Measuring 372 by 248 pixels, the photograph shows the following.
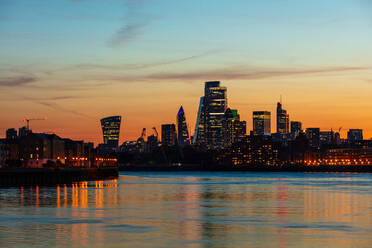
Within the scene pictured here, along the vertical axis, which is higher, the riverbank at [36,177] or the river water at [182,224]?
the riverbank at [36,177]

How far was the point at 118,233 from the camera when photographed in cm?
4503

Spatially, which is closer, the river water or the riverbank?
the river water

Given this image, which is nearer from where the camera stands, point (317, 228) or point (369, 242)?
point (369, 242)

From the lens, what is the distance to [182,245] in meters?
39.3

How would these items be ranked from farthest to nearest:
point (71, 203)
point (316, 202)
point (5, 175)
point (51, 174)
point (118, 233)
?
point (51, 174)
point (5, 175)
point (316, 202)
point (71, 203)
point (118, 233)

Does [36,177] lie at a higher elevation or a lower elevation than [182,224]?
higher

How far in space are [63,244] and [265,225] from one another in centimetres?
1835

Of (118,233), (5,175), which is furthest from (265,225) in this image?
(5,175)

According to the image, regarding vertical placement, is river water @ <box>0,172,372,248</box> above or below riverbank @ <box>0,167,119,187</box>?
below

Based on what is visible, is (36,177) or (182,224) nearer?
(182,224)

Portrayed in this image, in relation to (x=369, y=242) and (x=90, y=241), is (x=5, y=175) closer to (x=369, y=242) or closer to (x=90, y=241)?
(x=90, y=241)

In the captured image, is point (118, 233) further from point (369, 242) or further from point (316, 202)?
point (316, 202)

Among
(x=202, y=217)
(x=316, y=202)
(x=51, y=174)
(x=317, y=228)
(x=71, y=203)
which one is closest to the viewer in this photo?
(x=317, y=228)

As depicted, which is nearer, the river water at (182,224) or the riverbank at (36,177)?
the river water at (182,224)
